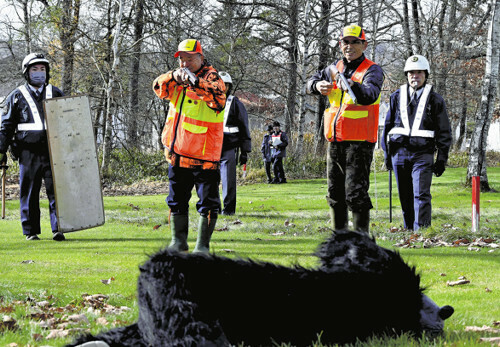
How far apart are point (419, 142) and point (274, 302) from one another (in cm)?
620

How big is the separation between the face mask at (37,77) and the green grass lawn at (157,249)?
2074 millimetres

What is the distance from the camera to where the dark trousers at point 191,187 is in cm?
609

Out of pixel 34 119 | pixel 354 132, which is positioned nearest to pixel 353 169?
pixel 354 132

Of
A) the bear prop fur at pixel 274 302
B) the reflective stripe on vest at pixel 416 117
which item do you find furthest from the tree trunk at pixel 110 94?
the bear prop fur at pixel 274 302

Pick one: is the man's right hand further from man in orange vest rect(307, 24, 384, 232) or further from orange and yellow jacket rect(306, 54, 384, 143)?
orange and yellow jacket rect(306, 54, 384, 143)

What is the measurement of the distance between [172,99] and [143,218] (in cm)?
514

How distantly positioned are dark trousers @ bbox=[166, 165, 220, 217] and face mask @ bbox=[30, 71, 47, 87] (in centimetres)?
300

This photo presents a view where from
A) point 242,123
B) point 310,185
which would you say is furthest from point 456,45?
point 242,123

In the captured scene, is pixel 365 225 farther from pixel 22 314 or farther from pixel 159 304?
pixel 159 304

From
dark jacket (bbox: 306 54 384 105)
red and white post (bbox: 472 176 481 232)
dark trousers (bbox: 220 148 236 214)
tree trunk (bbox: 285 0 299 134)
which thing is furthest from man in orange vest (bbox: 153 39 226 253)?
tree trunk (bbox: 285 0 299 134)

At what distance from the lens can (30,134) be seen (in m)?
8.01

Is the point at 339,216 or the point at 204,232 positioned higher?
the point at 339,216

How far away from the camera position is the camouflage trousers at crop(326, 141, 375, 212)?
602 centimetres

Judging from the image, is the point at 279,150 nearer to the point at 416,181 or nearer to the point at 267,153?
the point at 267,153
